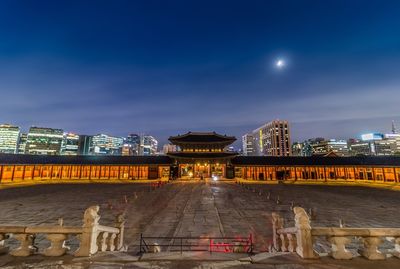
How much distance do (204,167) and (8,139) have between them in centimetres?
18444

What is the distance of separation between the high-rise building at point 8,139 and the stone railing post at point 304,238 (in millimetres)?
213060

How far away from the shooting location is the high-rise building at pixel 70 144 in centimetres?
16638

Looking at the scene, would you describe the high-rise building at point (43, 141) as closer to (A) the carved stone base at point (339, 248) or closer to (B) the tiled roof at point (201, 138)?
(B) the tiled roof at point (201, 138)

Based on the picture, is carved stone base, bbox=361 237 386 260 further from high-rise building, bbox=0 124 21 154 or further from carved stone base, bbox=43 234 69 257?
high-rise building, bbox=0 124 21 154

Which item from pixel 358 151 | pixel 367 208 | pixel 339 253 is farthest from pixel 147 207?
pixel 358 151

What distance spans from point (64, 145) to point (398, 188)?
199 m

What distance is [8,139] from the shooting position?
517ft

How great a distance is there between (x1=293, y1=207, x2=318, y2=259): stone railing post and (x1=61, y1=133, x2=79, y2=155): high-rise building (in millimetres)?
193668

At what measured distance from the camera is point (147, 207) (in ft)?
66.8

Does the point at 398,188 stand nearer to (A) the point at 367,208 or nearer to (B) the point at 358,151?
(A) the point at 367,208

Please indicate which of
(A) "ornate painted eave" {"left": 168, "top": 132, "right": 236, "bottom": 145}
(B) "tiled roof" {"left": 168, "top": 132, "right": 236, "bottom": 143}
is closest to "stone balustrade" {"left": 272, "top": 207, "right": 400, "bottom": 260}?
(A) "ornate painted eave" {"left": 168, "top": 132, "right": 236, "bottom": 145}

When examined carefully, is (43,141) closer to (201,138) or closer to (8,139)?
(8,139)

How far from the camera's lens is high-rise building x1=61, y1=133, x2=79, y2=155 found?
16638cm

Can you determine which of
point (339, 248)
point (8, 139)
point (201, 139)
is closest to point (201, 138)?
point (201, 139)
